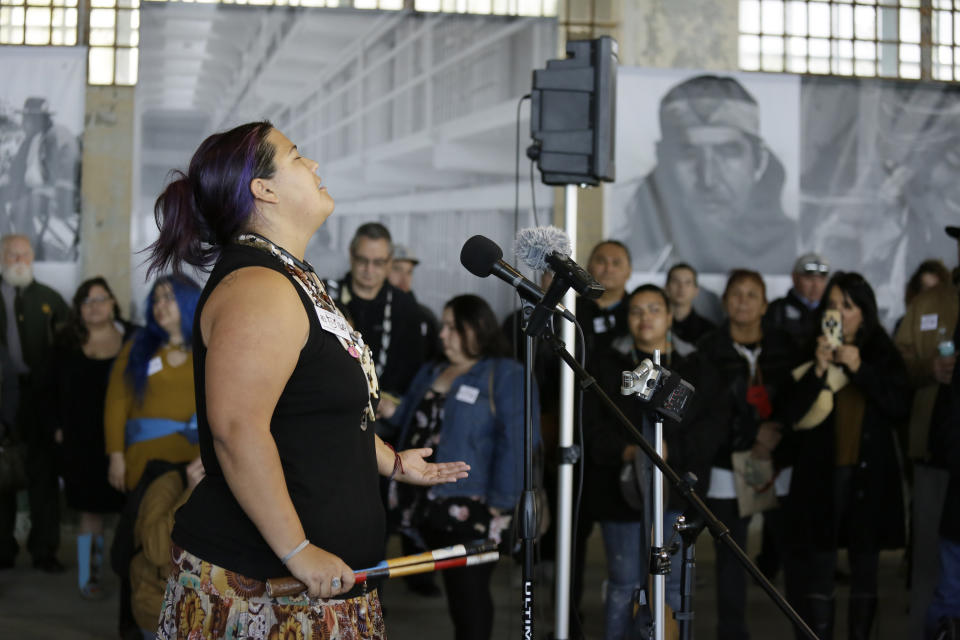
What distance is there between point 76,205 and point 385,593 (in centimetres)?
302

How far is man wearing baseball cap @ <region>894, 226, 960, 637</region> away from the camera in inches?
126

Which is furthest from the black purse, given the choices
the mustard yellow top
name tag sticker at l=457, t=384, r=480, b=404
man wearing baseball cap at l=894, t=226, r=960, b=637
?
man wearing baseball cap at l=894, t=226, r=960, b=637

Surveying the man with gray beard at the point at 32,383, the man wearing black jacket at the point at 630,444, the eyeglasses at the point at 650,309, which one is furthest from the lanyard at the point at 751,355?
the man with gray beard at the point at 32,383

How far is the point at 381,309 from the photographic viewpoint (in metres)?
4.83

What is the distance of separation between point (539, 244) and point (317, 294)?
2.16 feet

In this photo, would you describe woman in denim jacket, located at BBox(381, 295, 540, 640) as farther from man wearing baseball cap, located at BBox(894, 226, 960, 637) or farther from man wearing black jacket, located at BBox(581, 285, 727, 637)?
man wearing baseball cap, located at BBox(894, 226, 960, 637)

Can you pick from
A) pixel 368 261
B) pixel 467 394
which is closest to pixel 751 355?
pixel 467 394

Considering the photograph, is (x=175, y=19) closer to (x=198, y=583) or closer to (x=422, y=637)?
(x=422, y=637)

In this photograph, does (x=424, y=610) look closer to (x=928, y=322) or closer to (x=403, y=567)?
(x=928, y=322)

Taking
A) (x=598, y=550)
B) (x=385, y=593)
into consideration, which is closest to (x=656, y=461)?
(x=385, y=593)

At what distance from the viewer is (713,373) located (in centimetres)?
377

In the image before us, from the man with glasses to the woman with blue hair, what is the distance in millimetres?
912

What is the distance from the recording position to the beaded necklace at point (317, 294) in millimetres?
1655

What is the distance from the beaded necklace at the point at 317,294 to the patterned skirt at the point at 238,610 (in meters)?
0.32
